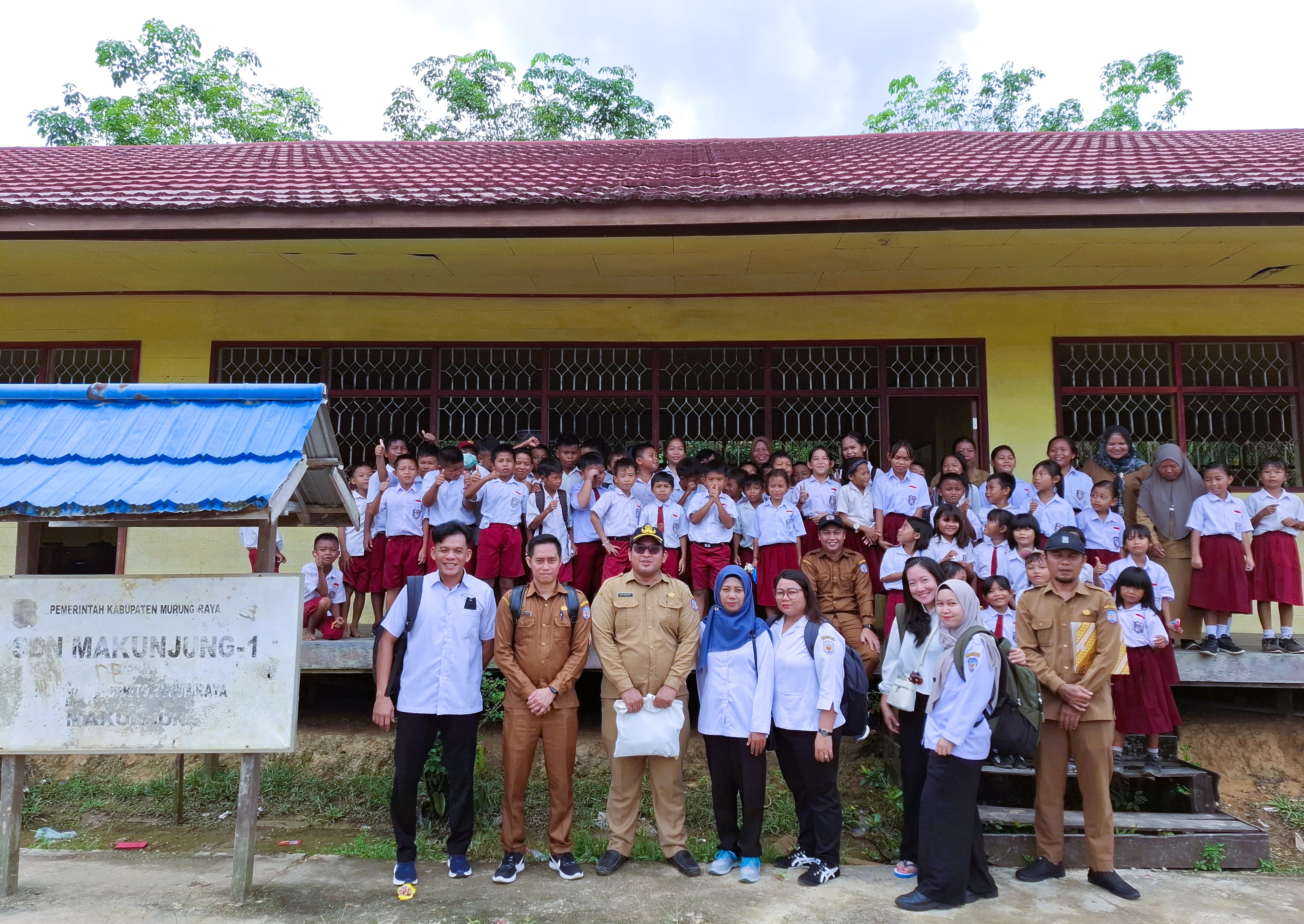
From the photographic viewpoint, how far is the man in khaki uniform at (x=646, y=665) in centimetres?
438

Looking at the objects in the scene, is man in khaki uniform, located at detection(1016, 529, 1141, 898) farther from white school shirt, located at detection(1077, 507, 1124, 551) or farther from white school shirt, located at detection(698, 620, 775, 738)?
white school shirt, located at detection(1077, 507, 1124, 551)

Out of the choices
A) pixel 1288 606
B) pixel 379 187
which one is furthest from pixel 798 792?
pixel 379 187

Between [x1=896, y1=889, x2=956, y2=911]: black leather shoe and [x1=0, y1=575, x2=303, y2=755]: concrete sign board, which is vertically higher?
[x1=0, y1=575, x2=303, y2=755]: concrete sign board

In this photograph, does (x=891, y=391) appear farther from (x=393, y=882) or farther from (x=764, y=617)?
(x=393, y=882)

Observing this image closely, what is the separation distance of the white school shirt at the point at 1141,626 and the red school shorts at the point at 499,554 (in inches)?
150

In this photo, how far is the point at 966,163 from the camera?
7191 mm

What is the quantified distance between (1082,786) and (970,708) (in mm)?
949

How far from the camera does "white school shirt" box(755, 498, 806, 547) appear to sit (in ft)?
19.9

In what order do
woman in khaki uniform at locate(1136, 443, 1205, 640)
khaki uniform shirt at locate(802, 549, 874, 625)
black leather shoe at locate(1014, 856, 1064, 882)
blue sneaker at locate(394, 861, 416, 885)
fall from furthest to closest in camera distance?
Result: woman in khaki uniform at locate(1136, 443, 1205, 640)
khaki uniform shirt at locate(802, 549, 874, 625)
black leather shoe at locate(1014, 856, 1064, 882)
blue sneaker at locate(394, 861, 416, 885)

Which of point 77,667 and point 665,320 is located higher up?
point 665,320

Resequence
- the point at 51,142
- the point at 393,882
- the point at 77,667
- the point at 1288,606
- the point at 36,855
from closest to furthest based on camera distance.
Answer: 1. the point at 77,667
2. the point at 393,882
3. the point at 36,855
4. the point at 1288,606
5. the point at 51,142

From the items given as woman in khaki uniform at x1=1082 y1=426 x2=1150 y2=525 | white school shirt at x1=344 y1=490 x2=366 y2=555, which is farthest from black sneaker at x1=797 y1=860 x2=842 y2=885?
white school shirt at x1=344 y1=490 x2=366 y2=555

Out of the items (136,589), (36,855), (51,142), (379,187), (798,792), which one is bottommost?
(36,855)

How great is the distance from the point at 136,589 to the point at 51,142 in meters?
18.4
